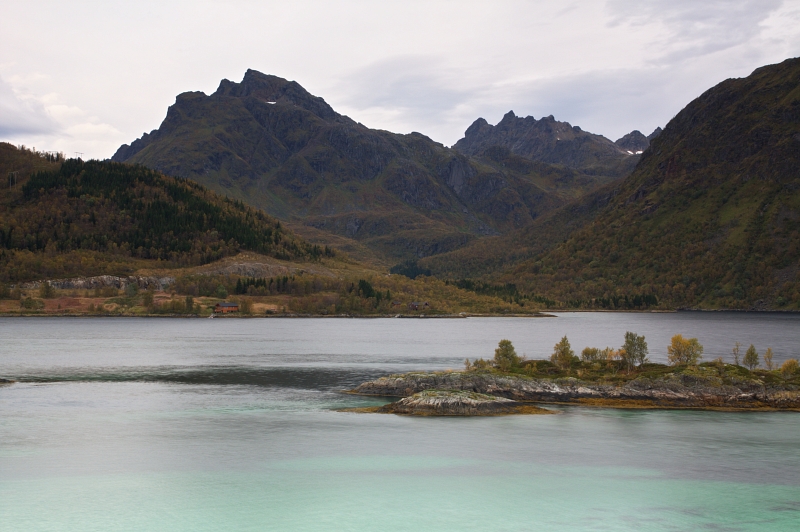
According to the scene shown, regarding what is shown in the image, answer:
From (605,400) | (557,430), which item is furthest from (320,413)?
(605,400)

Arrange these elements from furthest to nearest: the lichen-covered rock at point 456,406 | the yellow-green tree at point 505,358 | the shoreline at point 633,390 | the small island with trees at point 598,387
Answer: the yellow-green tree at point 505,358, the shoreline at point 633,390, the small island with trees at point 598,387, the lichen-covered rock at point 456,406

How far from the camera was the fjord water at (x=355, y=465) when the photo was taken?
39031 mm

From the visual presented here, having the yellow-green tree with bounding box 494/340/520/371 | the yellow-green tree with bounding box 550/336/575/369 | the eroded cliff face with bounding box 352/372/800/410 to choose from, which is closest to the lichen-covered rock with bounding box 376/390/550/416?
the eroded cliff face with bounding box 352/372/800/410

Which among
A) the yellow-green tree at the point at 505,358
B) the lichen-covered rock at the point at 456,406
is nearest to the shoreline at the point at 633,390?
the lichen-covered rock at the point at 456,406

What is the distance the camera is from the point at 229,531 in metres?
36.6

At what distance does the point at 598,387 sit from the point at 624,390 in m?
2.62

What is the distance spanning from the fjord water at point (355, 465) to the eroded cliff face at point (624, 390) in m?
3.14

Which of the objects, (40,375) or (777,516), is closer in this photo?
(777,516)

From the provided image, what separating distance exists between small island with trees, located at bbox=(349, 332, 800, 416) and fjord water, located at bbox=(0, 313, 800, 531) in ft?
9.50

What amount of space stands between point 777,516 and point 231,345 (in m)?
129

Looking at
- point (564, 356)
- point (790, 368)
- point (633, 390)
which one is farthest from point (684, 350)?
point (564, 356)

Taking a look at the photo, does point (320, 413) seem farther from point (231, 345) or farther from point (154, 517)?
Result: point (231, 345)

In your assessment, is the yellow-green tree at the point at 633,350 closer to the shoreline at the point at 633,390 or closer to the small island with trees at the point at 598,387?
the small island with trees at the point at 598,387

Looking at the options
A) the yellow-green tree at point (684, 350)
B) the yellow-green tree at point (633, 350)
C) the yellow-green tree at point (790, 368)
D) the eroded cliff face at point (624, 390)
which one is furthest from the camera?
the yellow-green tree at point (684, 350)
